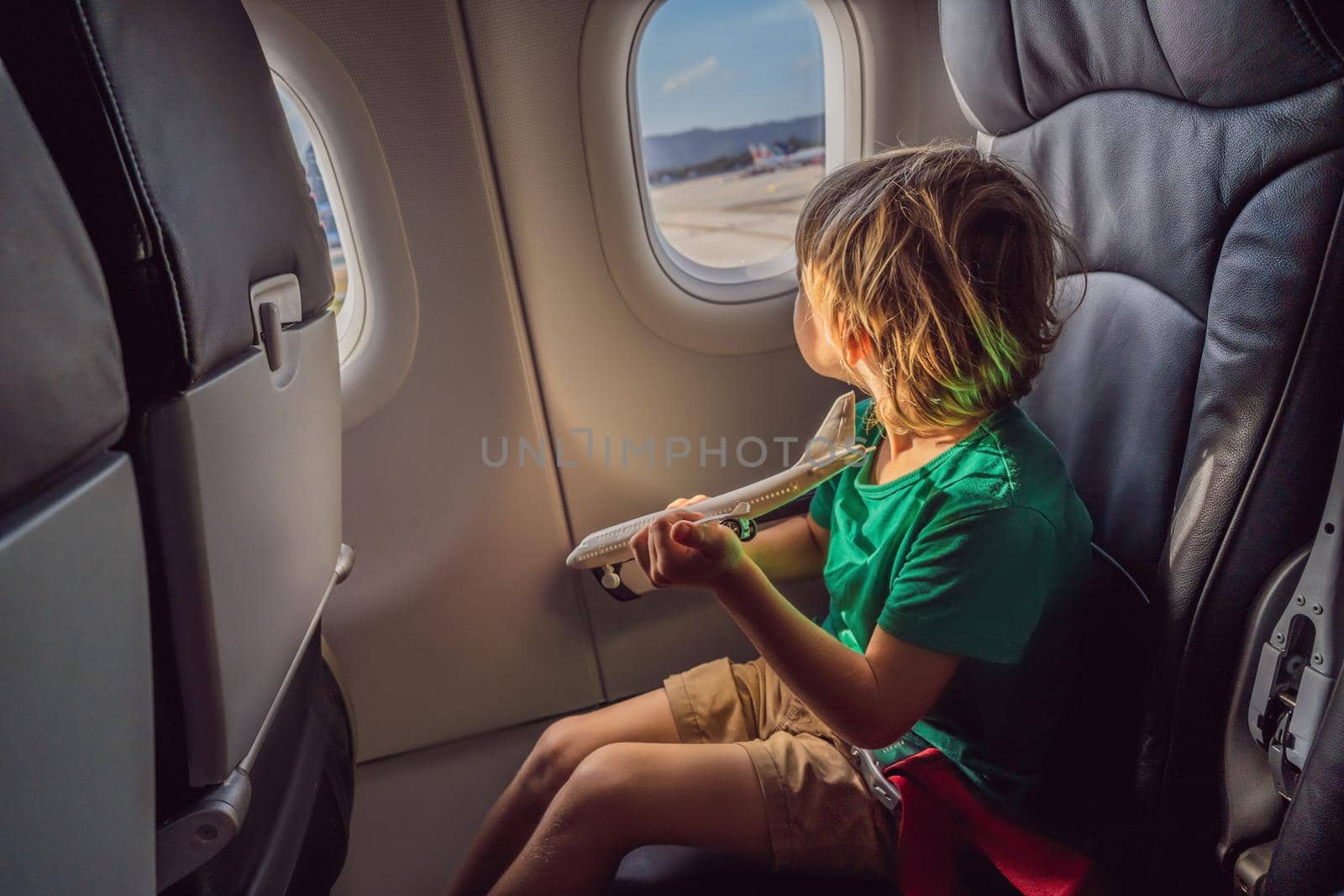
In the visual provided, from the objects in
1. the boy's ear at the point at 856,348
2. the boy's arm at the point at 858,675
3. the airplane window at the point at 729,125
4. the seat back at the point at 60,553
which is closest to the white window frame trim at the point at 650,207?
the airplane window at the point at 729,125

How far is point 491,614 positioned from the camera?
1.75 meters

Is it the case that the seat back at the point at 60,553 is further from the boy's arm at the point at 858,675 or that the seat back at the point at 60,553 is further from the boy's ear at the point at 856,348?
the boy's ear at the point at 856,348

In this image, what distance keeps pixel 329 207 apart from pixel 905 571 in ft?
3.60

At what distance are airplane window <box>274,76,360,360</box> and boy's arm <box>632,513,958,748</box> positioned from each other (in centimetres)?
72

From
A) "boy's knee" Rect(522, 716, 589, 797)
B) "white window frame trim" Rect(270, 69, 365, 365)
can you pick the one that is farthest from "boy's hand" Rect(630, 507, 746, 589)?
"white window frame trim" Rect(270, 69, 365, 365)

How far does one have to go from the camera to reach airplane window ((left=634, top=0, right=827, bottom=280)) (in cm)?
149

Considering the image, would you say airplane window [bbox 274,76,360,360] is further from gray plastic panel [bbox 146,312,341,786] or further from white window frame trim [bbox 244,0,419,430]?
gray plastic panel [bbox 146,312,341,786]

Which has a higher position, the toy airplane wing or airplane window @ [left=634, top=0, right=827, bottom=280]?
airplane window @ [left=634, top=0, right=827, bottom=280]

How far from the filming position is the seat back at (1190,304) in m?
0.75

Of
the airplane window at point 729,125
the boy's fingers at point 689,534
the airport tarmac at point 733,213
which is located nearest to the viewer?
the boy's fingers at point 689,534

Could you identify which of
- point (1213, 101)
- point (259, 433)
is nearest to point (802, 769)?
point (259, 433)

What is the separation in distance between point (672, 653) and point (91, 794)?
1.41m

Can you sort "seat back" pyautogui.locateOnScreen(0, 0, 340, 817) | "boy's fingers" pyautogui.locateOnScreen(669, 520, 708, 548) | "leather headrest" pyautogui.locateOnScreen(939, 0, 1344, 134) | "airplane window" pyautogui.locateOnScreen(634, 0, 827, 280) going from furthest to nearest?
"airplane window" pyautogui.locateOnScreen(634, 0, 827, 280) < "boy's fingers" pyautogui.locateOnScreen(669, 520, 708, 548) < "leather headrest" pyautogui.locateOnScreen(939, 0, 1344, 134) < "seat back" pyautogui.locateOnScreen(0, 0, 340, 817)

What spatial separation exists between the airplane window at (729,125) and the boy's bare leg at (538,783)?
2.75ft
